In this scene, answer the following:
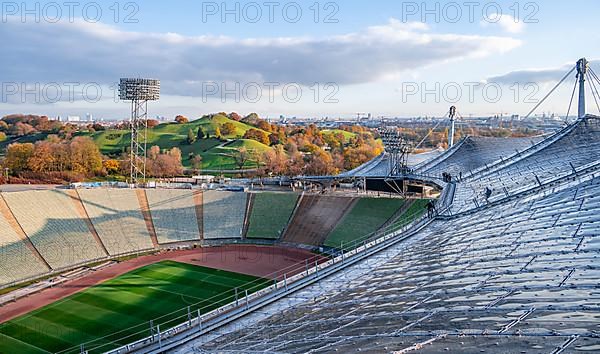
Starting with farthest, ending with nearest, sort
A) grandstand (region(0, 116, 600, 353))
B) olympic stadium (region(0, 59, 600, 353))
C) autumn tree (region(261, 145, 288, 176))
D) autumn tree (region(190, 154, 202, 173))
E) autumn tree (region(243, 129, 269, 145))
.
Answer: autumn tree (region(243, 129, 269, 145)), autumn tree (region(190, 154, 202, 173)), autumn tree (region(261, 145, 288, 176)), olympic stadium (region(0, 59, 600, 353)), grandstand (region(0, 116, 600, 353))

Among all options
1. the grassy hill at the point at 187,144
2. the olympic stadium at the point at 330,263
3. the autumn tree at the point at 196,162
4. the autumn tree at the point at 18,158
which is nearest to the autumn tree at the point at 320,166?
the grassy hill at the point at 187,144

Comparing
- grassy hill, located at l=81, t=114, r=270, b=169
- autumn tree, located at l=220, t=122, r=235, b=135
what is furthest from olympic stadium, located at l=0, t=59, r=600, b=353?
autumn tree, located at l=220, t=122, r=235, b=135

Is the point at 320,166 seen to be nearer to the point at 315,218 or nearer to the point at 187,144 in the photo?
the point at 315,218

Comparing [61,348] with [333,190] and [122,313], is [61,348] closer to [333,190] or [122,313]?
[122,313]

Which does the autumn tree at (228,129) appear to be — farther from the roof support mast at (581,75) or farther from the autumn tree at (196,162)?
the roof support mast at (581,75)

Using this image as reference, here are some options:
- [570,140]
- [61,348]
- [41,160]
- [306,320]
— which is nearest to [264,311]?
[306,320]

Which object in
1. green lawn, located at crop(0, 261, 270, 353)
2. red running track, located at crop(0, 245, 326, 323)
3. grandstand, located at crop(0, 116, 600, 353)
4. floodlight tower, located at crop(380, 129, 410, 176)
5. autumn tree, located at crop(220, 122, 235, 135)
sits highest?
autumn tree, located at crop(220, 122, 235, 135)

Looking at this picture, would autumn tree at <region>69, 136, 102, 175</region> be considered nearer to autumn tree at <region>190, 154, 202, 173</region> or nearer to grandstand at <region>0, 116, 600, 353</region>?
autumn tree at <region>190, 154, 202, 173</region>
